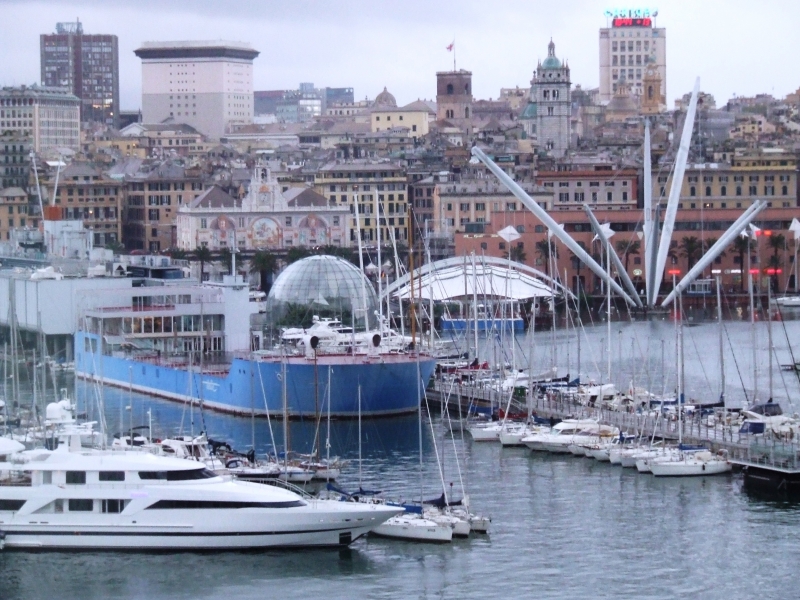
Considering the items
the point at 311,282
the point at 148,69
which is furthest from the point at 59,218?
the point at 148,69

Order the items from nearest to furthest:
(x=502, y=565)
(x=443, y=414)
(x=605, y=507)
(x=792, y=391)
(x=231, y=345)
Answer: (x=502, y=565)
(x=605, y=507)
(x=443, y=414)
(x=792, y=391)
(x=231, y=345)

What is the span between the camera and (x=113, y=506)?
2064 cm

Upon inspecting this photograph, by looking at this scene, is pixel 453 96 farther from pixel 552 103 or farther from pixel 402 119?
pixel 552 103

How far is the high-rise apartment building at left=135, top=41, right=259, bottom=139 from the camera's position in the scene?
12431 cm

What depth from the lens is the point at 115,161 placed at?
269 feet

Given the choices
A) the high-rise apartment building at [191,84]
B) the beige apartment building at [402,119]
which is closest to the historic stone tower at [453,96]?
the beige apartment building at [402,119]

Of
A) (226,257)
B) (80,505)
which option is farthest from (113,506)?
(226,257)

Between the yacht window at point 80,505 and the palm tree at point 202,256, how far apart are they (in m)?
34.8

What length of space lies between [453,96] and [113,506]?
7890 cm

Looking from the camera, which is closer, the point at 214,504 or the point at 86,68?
the point at 214,504

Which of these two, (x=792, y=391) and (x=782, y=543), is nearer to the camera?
(x=782, y=543)

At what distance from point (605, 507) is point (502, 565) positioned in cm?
323

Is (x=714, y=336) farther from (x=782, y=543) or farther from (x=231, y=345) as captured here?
(x=782, y=543)

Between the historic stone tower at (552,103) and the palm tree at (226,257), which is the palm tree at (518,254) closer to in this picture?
the palm tree at (226,257)
